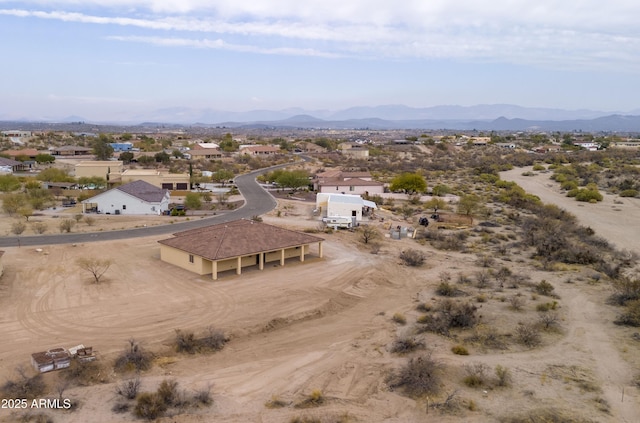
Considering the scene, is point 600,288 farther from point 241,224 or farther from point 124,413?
point 124,413

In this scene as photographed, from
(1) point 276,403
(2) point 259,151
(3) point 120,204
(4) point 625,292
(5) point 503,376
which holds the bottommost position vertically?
(1) point 276,403

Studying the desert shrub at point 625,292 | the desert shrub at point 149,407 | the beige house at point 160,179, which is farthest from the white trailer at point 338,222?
the desert shrub at point 149,407

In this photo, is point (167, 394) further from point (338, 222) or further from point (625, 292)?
Result: point (338, 222)

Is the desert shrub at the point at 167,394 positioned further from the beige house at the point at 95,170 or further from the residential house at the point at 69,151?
the residential house at the point at 69,151

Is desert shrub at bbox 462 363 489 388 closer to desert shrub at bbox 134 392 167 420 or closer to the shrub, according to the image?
the shrub

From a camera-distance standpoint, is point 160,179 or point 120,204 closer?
point 120,204

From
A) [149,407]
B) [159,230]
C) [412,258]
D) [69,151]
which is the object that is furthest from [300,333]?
[69,151]

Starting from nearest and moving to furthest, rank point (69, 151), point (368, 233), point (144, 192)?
point (368, 233) < point (144, 192) < point (69, 151)
